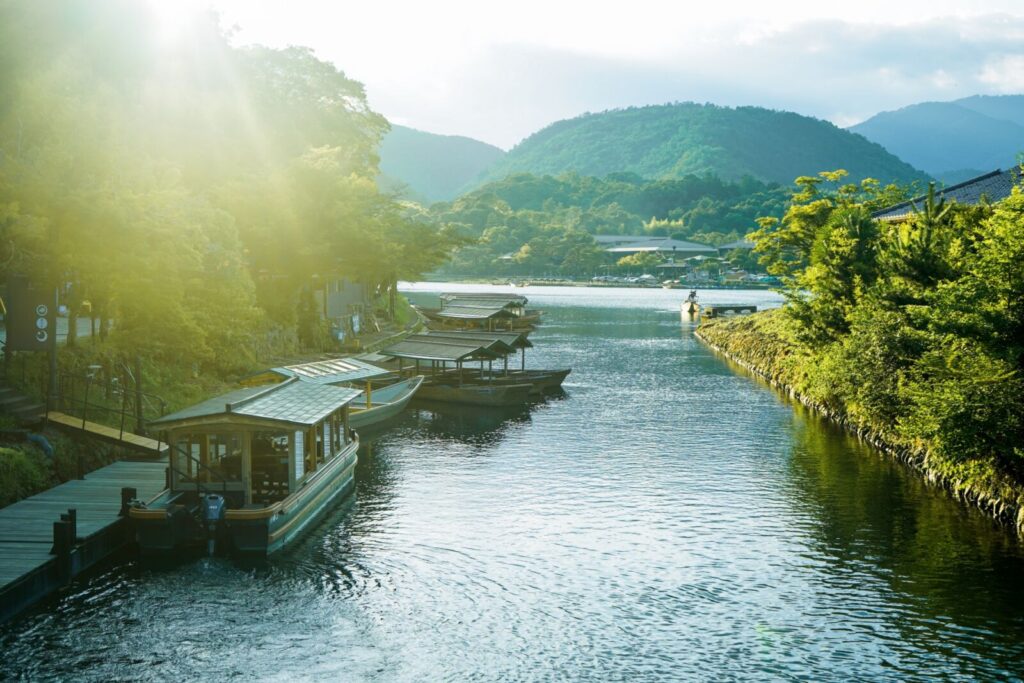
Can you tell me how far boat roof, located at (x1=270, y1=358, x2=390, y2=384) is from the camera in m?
43.2

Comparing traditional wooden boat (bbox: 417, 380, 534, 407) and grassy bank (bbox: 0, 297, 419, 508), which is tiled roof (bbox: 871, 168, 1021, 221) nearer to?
traditional wooden boat (bbox: 417, 380, 534, 407)

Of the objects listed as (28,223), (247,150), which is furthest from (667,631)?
(247,150)

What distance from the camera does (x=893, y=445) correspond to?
140 ft

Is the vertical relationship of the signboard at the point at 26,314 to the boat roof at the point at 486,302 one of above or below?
above

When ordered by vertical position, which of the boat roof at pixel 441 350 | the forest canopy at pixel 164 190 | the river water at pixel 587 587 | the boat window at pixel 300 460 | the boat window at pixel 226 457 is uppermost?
the forest canopy at pixel 164 190

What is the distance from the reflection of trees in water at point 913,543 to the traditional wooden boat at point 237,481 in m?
16.4

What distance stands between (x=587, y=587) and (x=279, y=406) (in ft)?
39.3

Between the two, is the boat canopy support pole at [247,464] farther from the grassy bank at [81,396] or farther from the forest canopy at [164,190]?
the forest canopy at [164,190]

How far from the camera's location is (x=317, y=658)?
69.3ft

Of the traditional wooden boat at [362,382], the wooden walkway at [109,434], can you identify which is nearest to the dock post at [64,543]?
the wooden walkway at [109,434]

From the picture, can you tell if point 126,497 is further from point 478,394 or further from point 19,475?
point 478,394

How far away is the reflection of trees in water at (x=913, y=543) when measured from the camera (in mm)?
24391

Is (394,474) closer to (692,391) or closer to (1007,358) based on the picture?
(1007,358)

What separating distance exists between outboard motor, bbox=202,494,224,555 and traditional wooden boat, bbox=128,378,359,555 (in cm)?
3
